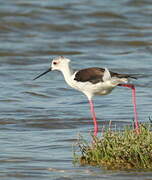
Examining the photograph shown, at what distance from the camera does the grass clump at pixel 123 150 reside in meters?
7.14

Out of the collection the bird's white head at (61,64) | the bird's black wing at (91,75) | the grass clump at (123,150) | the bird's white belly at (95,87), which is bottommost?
the grass clump at (123,150)

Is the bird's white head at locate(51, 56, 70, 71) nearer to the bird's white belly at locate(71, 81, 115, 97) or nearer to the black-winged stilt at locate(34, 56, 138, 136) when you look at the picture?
the black-winged stilt at locate(34, 56, 138, 136)

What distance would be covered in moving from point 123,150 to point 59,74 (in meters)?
7.93

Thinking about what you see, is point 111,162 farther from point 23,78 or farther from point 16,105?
point 23,78

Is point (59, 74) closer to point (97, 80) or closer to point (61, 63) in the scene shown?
point (61, 63)

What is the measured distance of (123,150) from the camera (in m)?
7.18

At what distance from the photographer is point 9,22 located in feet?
68.6

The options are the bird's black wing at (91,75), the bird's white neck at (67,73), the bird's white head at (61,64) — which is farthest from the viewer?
the bird's white head at (61,64)

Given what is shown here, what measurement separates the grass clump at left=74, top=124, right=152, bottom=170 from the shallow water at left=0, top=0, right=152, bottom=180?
14 cm

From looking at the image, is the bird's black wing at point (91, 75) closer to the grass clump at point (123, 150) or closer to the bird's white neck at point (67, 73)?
the bird's white neck at point (67, 73)

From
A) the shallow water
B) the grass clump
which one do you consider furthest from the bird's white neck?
the grass clump

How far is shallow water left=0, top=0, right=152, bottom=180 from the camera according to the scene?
7969 mm

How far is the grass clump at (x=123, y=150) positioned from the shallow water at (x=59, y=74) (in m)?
0.14

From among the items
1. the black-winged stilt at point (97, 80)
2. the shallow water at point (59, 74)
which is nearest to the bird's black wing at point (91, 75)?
the black-winged stilt at point (97, 80)
